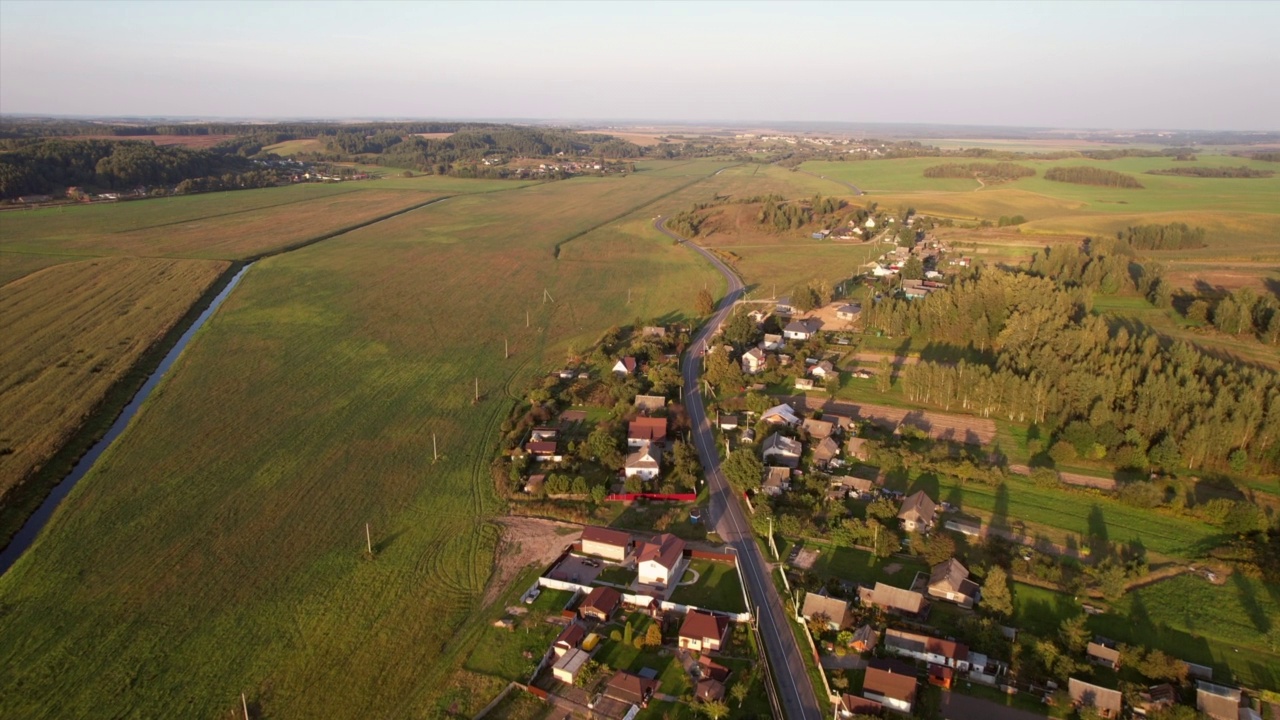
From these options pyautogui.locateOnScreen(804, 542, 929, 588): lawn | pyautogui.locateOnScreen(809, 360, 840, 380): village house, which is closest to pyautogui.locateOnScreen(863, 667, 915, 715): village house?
pyautogui.locateOnScreen(804, 542, 929, 588): lawn

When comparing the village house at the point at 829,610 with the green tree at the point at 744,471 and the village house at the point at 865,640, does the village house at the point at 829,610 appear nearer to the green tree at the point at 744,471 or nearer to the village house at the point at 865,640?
the village house at the point at 865,640

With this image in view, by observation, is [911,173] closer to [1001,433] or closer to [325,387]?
[1001,433]

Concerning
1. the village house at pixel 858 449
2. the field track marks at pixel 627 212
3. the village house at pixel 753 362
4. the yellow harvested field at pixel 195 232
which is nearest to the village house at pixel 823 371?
the village house at pixel 753 362

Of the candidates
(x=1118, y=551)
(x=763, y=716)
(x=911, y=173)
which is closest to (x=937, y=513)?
(x=1118, y=551)

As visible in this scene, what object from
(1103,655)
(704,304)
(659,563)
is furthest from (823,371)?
(1103,655)

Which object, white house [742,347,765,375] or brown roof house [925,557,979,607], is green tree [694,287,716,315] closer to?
white house [742,347,765,375]
